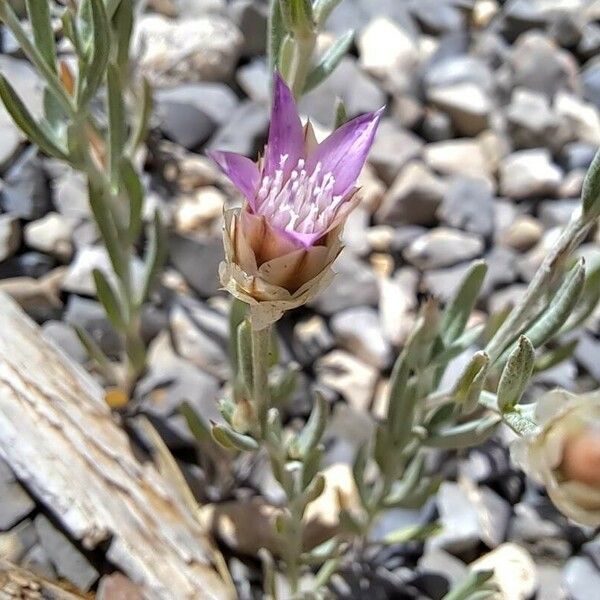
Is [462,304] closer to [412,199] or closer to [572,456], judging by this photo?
[572,456]

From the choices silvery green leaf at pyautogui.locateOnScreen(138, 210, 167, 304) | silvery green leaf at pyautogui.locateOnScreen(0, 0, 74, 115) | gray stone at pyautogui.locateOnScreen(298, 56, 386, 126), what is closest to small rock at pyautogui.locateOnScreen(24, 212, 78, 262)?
silvery green leaf at pyautogui.locateOnScreen(138, 210, 167, 304)

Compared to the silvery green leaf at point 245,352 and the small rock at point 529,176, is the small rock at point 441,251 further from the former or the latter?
the silvery green leaf at point 245,352

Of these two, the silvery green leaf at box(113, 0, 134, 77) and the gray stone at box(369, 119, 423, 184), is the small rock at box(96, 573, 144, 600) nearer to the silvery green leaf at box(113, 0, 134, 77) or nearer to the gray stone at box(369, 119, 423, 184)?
the silvery green leaf at box(113, 0, 134, 77)

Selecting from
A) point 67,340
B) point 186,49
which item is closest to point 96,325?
point 67,340

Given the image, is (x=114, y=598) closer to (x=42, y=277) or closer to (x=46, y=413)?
(x=46, y=413)

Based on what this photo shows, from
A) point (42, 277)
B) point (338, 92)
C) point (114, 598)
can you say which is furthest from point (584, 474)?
point (338, 92)

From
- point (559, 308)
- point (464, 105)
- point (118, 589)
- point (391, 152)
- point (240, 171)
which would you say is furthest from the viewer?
point (464, 105)
